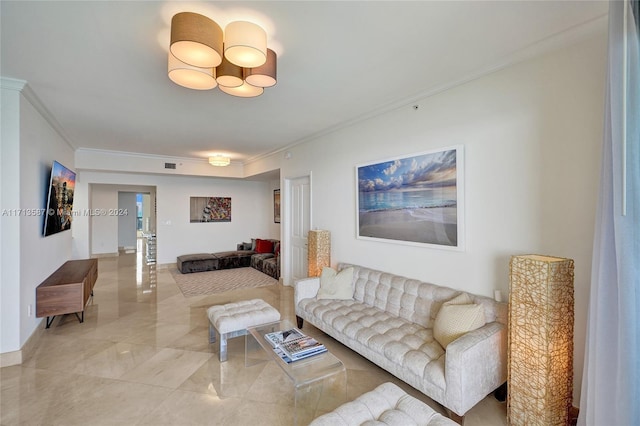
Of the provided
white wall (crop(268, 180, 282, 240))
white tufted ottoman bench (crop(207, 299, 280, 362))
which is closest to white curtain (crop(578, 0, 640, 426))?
white tufted ottoman bench (crop(207, 299, 280, 362))

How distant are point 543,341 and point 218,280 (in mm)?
5603

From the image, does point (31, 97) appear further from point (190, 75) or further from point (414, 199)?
point (414, 199)

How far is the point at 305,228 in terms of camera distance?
526cm

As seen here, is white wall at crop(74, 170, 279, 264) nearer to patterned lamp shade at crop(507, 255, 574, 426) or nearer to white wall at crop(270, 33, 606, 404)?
white wall at crop(270, 33, 606, 404)

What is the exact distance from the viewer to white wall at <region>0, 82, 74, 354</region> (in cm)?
271

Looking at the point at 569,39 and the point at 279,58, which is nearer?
the point at 569,39

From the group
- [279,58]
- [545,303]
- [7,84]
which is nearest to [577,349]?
[545,303]

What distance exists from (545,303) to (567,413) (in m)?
0.77

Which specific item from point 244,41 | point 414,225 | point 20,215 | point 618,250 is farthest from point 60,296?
point 618,250

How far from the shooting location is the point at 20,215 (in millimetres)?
2795

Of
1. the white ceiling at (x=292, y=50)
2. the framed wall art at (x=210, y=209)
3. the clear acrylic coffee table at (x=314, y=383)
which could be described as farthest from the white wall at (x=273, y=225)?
the clear acrylic coffee table at (x=314, y=383)

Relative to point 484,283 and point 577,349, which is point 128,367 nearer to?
point 484,283

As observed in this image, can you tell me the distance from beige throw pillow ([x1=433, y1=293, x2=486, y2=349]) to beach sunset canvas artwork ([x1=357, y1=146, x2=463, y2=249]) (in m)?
0.65

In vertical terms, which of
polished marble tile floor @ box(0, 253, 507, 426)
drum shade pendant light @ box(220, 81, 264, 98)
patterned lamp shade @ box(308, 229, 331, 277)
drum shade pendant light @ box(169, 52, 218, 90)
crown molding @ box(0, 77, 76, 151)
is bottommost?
polished marble tile floor @ box(0, 253, 507, 426)
